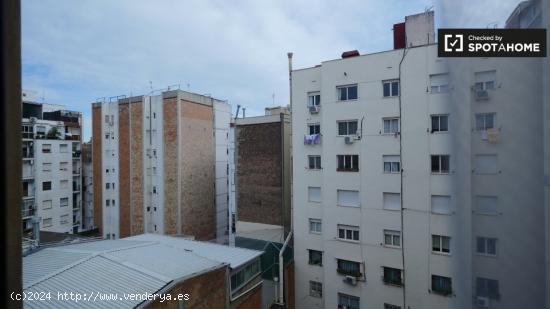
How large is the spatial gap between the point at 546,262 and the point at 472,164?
246 millimetres

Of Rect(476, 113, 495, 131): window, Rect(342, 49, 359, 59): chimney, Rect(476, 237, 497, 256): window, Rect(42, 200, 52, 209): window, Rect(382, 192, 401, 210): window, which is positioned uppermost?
Rect(342, 49, 359, 59): chimney

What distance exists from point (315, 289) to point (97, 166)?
450 inches

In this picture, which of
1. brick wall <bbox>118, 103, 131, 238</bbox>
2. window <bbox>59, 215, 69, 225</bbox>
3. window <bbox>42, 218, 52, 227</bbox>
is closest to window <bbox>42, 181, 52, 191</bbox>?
window <bbox>42, 218, 52, 227</bbox>

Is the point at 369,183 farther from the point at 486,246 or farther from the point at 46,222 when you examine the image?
the point at 46,222

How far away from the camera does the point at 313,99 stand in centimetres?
789

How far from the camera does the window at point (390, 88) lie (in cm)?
654

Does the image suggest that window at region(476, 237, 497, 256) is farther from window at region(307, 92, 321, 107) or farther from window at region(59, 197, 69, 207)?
window at region(59, 197, 69, 207)

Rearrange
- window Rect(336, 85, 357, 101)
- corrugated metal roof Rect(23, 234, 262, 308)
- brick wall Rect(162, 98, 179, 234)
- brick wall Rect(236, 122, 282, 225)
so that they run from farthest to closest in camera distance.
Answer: brick wall Rect(162, 98, 179, 234) → brick wall Rect(236, 122, 282, 225) → window Rect(336, 85, 357, 101) → corrugated metal roof Rect(23, 234, 262, 308)

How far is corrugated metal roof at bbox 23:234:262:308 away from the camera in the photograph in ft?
10.9

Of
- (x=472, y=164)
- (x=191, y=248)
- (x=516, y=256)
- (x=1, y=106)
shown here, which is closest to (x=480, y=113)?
(x=472, y=164)

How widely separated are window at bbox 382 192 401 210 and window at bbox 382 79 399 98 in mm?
2124

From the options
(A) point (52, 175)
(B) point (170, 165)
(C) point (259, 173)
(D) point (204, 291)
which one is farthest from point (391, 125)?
(A) point (52, 175)

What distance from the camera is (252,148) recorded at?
9336 mm

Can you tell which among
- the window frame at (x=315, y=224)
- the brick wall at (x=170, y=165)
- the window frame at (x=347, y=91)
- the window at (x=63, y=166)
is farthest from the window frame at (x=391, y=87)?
the window at (x=63, y=166)
